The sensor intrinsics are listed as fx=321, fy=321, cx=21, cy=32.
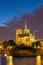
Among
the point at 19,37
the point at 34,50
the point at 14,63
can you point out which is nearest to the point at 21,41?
the point at 19,37

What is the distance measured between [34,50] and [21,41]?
6943 mm

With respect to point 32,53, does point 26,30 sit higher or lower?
higher

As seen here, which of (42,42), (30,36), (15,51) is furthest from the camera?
(30,36)

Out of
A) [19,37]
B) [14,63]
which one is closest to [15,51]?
[14,63]

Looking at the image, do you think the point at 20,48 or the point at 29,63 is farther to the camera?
the point at 20,48

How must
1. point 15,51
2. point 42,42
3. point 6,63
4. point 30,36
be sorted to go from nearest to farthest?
point 6,63 → point 15,51 → point 42,42 → point 30,36

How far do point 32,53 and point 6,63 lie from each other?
24.3 ft

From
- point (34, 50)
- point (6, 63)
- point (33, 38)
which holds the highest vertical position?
point (33, 38)

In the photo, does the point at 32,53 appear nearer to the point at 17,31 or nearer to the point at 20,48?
the point at 20,48

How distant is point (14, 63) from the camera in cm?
1820

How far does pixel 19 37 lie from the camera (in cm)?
3300

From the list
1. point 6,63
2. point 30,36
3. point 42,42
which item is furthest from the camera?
point 30,36

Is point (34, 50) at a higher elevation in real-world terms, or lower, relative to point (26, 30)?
lower

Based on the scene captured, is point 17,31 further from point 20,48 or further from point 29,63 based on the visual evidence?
point 29,63
